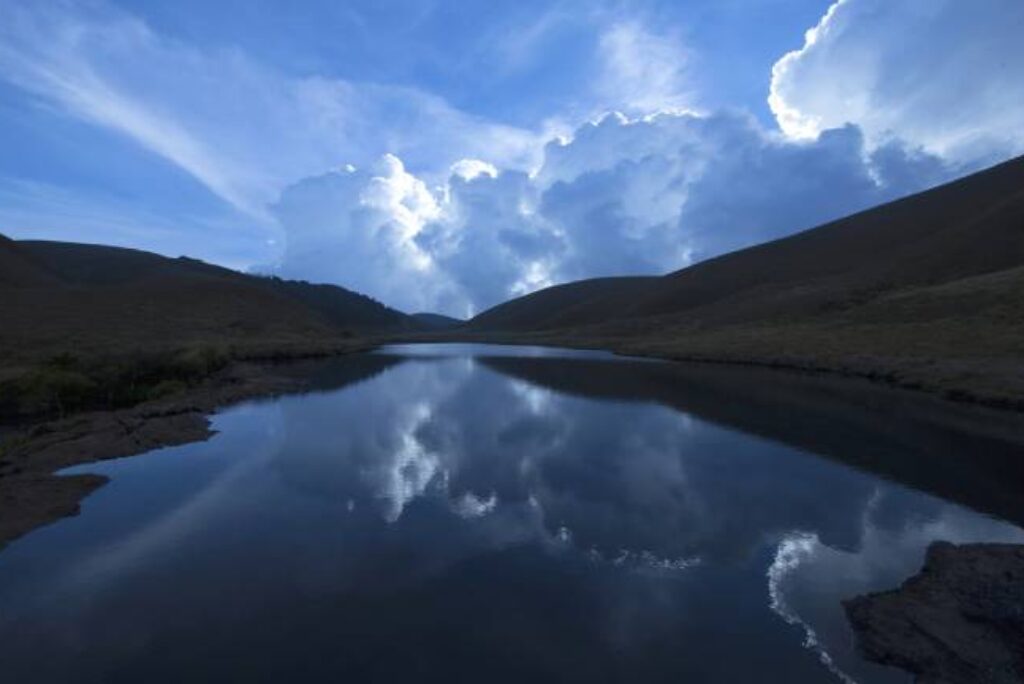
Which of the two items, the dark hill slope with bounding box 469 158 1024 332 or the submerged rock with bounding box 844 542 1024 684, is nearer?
the submerged rock with bounding box 844 542 1024 684

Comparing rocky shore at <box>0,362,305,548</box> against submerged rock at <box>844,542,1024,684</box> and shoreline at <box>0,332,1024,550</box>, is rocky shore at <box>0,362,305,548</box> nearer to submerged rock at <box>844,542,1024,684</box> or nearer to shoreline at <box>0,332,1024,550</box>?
shoreline at <box>0,332,1024,550</box>

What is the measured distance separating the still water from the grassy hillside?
13.5 m

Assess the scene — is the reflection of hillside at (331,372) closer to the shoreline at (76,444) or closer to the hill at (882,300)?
the shoreline at (76,444)

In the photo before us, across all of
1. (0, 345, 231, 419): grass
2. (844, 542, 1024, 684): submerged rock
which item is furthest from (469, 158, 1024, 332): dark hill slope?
(844, 542, 1024, 684): submerged rock

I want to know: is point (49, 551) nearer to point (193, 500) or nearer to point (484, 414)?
point (193, 500)

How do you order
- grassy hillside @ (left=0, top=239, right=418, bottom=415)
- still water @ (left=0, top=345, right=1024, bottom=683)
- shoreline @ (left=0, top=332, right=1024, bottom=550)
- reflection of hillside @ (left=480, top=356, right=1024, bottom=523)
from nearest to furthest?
still water @ (left=0, top=345, right=1024, bottom=683), shoreline @ (left=0, top=332, right=1024, bottom=550), reflection of hillside @ (left=480, top=356, right=1024, bottom=523), grassy hillside @ (left=0, top=239, right=418, bottom=415)

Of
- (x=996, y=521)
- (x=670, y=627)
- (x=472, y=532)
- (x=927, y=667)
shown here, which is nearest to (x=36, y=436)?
(x=472, y=532)

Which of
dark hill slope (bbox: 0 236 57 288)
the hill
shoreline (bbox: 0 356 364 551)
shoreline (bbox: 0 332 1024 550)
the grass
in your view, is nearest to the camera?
shoreline (bbox: 0 356 364 551)

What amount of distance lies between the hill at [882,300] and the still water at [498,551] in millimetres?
21149

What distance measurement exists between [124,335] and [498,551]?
72.3 m

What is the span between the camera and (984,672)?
9953mm

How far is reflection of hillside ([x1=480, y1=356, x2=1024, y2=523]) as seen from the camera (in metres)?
22.6

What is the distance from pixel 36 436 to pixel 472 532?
72.8ft

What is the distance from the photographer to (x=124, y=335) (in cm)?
7338
